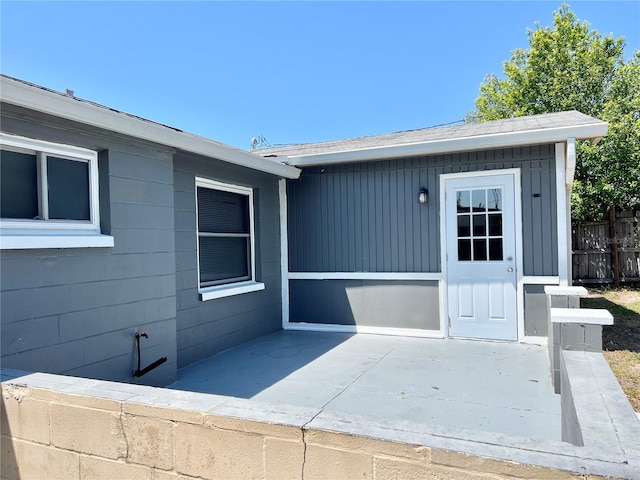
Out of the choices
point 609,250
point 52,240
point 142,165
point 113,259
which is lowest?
point 609,250

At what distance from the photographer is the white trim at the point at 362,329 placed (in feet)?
19.4

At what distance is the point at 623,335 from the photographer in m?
6.11

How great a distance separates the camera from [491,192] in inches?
219

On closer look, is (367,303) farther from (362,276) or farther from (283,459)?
(283,459)

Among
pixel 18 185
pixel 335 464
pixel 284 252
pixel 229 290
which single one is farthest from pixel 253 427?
pixel 284 252

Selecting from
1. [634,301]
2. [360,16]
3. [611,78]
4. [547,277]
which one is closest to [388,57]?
[360,16]

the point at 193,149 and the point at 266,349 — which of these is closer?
the point at 193,149

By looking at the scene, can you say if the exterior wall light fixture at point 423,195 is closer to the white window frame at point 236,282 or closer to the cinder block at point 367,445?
the white window frame at point 236,282

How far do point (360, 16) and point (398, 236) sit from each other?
7201mm

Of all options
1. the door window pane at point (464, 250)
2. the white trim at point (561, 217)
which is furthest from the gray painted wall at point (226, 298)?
the white trim at point (561, 217)

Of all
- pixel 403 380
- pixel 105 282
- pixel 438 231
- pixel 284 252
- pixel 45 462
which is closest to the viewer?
pixel 45 462

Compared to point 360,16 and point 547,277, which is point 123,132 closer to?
point 547,277

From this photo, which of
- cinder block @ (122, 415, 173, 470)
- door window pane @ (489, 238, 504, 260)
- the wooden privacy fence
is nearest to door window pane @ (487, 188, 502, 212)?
door window pane @ (489, 238, 504, 260)

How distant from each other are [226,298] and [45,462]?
335 centimetres
